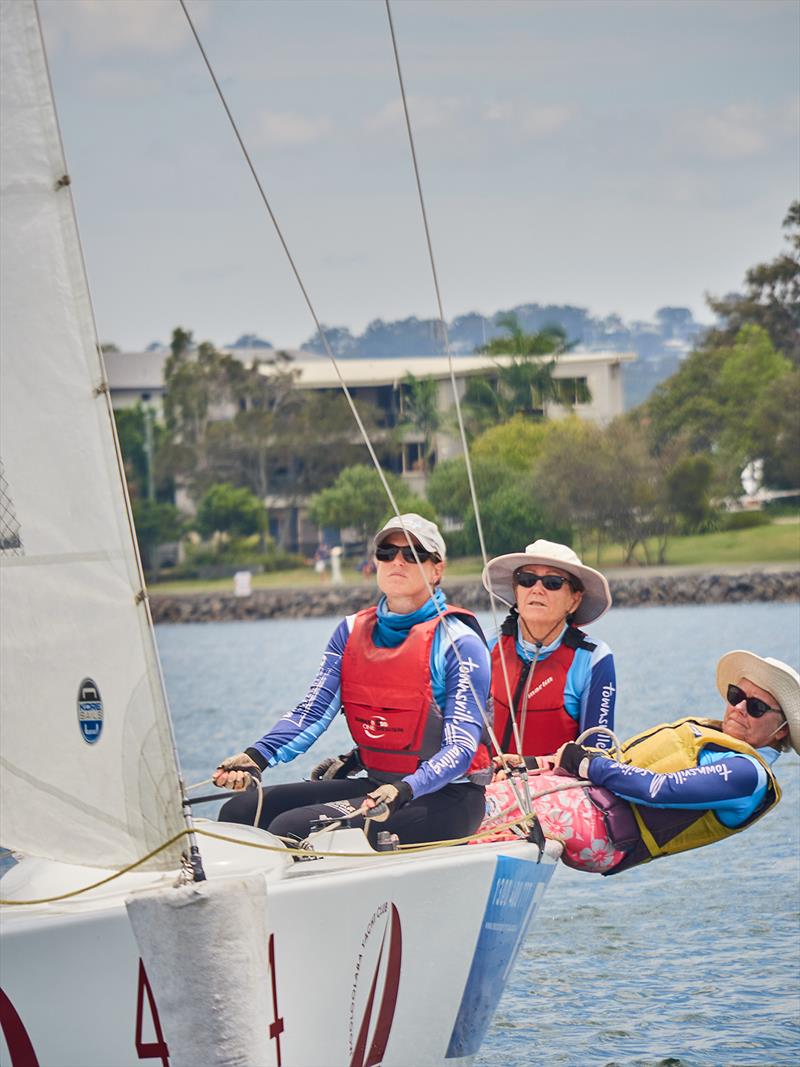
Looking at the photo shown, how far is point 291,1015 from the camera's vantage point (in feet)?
14.1

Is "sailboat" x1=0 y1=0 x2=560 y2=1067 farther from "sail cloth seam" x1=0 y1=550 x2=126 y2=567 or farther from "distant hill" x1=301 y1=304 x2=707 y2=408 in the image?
"distant hill" x1=301 y1=304 x2=707 y2=408

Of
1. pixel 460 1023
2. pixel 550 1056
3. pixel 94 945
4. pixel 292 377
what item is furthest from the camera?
pixel 292 377

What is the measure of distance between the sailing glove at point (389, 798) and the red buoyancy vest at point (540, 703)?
1085 millimetres

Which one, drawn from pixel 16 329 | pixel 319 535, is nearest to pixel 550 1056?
pixel 16 329

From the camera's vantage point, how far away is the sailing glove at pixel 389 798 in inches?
189

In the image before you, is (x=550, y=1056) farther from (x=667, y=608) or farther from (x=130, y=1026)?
(x=667, y=608)

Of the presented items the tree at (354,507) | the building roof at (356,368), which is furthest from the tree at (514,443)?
the tree at (354,507)

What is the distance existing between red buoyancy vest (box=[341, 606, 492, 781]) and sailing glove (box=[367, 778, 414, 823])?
280 mm

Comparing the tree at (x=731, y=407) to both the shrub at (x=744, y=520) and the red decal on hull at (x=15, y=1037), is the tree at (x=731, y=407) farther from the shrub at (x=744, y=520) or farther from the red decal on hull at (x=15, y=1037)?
the red decal on hull at (x=15, y=1037)

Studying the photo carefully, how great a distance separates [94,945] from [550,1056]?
9.25 ft

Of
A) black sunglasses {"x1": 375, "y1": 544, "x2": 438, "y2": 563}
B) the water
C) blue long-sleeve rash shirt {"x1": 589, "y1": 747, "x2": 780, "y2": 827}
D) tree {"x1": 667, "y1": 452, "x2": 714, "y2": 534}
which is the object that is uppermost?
black sunglasses {"x1": 375, "y1": 544, "x2": 438, "y2": 563}

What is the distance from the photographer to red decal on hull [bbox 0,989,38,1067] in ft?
13.7

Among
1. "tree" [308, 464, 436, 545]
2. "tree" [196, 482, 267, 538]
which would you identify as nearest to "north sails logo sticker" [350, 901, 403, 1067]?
"tree" [308, 464, 436, 545]

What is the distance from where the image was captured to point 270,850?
4473 millimetres
